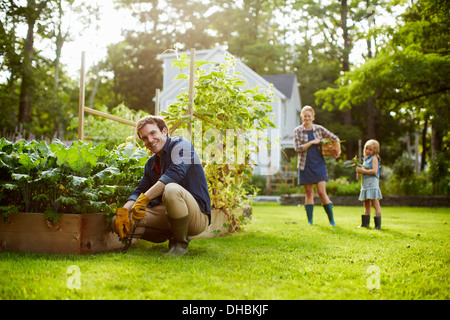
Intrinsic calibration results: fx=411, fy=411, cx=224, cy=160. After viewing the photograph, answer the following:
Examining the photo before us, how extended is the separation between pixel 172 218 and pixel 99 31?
26412mm

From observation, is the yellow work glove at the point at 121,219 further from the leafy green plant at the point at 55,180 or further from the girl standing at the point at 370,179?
the girl standing at the point at 370,179

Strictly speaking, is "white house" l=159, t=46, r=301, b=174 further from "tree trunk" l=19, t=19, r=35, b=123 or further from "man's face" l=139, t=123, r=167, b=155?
"man's face" l=139, t=123, r=167, b=155

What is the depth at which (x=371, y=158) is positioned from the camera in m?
6.23

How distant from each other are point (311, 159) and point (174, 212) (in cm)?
340

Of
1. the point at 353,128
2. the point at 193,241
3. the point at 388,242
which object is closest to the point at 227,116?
the point at 193,241

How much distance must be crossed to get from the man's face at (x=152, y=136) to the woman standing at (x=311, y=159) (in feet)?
10.3

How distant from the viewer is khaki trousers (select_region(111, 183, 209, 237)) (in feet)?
10.5

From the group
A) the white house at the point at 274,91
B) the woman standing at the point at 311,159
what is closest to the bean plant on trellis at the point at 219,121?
the woman standing at the point at 311,159

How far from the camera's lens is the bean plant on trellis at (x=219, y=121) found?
4617 millimetres

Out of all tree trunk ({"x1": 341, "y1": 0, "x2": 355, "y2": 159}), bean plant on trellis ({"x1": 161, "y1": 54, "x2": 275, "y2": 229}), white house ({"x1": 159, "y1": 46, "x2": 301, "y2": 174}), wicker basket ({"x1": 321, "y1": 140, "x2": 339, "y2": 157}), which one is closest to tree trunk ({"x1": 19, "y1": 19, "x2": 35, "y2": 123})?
white house ({"x1": 159, "y1": 46, "x2": 301, "y2": 174})

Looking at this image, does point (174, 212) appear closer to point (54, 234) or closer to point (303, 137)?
point (54, 234)

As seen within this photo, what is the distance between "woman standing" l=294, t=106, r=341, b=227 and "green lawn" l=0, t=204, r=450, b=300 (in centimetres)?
195
